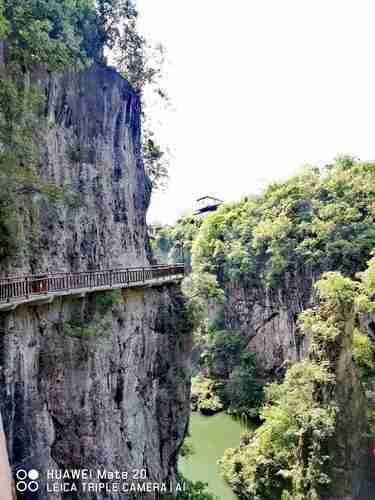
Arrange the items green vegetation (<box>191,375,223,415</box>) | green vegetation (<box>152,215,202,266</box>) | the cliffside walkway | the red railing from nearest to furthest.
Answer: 1. the cliffside walkway
2. the red railing
3. green vegetation (<box>191,375,223,415</box>)
4. green vegetation (<box>152,215,202,266</box>)

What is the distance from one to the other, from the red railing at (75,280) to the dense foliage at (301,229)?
1295cm

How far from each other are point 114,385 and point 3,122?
8.42 metres

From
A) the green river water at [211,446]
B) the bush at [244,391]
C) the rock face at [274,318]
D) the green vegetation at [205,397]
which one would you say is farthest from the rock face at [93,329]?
the rock face at [274,318]

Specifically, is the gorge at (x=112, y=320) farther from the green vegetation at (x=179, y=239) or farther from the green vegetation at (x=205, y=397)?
the green vegetation at (x=179, y=239)

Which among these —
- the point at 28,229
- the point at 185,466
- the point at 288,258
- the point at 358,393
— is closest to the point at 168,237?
the point at 288,258

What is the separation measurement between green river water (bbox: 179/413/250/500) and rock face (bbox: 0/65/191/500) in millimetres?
5821

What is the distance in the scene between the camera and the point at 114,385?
37.4 feet

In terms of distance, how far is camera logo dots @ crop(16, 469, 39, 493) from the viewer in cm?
701

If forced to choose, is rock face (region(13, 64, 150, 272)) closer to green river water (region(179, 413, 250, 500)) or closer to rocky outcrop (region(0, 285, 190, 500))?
rocky outcrop (region(0, 285, 190, 500))

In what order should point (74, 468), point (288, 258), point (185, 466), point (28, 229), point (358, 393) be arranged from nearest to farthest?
point (74, 468), point (28, 229), point (358, 393), point (185, 466), point (288, 258)

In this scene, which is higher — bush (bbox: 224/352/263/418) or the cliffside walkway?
the cliffside walkway

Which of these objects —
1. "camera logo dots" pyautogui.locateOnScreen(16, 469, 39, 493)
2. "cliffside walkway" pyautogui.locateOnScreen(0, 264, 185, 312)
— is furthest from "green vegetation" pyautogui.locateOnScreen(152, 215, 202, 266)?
"camera logo dots" pyautogui.locateOnScreen(16, 469, 39, 493)

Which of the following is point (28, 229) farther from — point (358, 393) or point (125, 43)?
point (358, 393)

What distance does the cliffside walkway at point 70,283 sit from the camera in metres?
7.48
